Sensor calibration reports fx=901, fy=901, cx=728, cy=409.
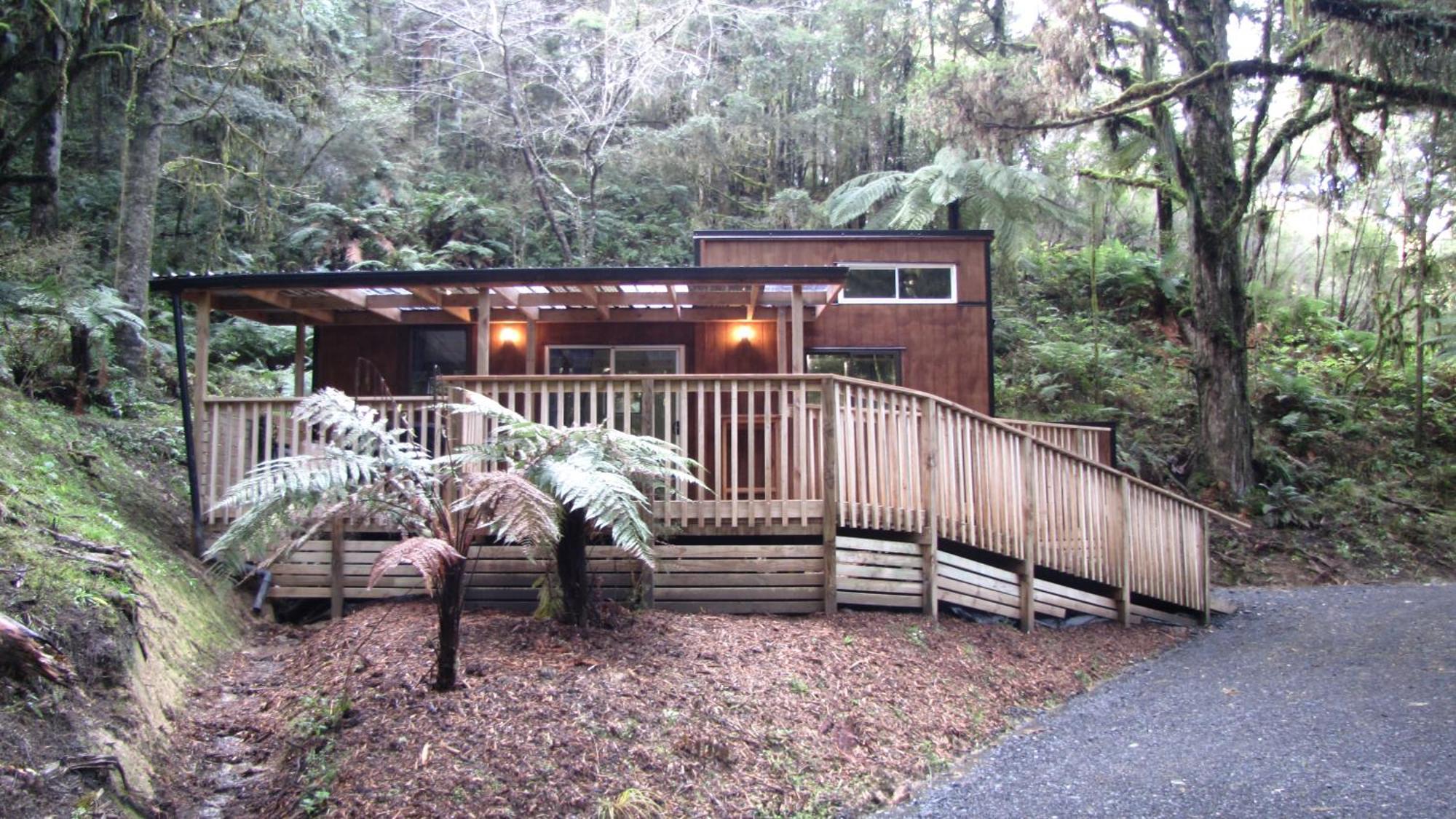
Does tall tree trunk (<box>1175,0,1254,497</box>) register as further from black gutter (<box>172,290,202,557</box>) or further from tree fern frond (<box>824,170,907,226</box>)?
black gutter (<box>172,290,202,557</box>)

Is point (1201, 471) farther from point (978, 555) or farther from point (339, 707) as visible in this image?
point (339, 707)

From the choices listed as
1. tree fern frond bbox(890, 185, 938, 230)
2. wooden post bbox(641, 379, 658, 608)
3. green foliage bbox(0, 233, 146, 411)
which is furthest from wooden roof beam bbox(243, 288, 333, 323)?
tree fern frond bbox(890, 185, 938, 230)

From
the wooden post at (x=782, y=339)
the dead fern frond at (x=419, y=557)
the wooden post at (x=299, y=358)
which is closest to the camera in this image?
the dead fern frond at (x=419, y=557)

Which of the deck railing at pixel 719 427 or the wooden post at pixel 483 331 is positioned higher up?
the wooden post at pixel 483 331

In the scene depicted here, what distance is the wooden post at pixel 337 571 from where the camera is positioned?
6180 mm

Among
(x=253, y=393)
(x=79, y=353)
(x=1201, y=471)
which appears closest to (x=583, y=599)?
(x=79, y=353)

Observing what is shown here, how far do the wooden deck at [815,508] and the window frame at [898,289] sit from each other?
467 centimetres

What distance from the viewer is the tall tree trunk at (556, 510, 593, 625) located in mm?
4820

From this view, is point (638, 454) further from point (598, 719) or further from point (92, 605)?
point (92, 605)

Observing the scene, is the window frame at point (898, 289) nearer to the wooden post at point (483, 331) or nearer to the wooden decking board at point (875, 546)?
the wooden post at point (483, 331)

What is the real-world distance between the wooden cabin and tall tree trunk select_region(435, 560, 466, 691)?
905 mm

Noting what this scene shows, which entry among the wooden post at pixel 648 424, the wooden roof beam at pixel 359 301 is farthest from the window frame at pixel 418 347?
the wooden post at pixel 648 424

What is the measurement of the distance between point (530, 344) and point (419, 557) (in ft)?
22.1

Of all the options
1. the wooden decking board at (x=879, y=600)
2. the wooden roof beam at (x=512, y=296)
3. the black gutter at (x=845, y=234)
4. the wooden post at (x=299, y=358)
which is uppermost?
the black gutter at (x=845, y=234)
